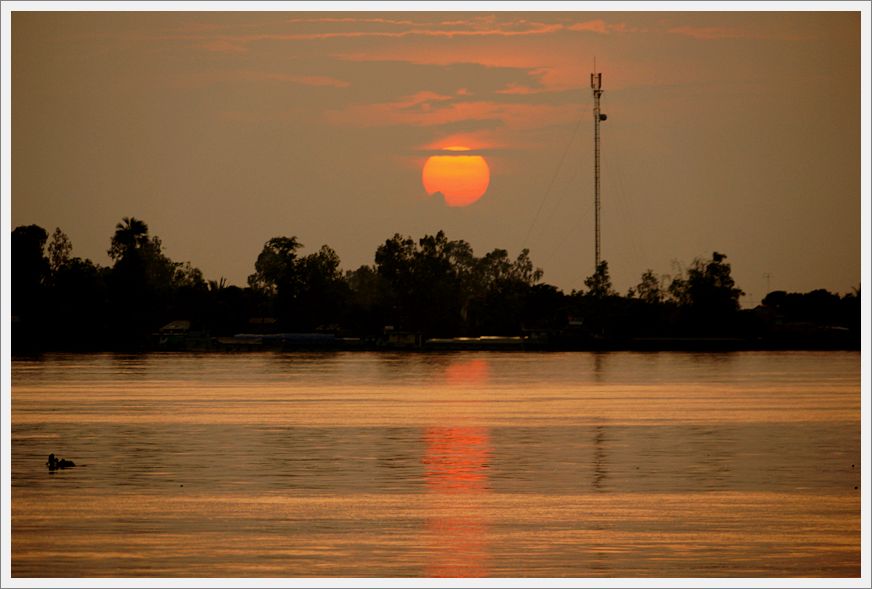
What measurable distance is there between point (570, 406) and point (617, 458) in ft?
96.0

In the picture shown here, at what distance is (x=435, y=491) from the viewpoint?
117 feet

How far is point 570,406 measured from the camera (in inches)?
2889

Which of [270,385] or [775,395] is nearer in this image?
[775,395]

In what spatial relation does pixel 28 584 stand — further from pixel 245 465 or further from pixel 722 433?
pixel 722 433

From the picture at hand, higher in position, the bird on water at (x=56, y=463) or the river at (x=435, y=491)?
the bird on water at (x=56, y=463)

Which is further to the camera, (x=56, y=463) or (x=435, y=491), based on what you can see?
(x=56, y=463)

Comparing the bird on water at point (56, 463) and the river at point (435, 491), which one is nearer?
the river at point (435, 491)

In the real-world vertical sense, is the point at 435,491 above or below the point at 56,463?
below

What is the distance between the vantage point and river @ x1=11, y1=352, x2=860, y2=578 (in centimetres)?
2689

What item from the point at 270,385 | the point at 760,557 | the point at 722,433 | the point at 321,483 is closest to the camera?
the point at 760,557

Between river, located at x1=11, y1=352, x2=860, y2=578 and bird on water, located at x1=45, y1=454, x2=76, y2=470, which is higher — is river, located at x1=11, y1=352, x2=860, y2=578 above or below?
below

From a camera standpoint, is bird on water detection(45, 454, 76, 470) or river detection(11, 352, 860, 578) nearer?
river detection(11, 352, 860, 578)

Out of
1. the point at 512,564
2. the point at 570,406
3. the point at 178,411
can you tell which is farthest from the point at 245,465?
the point at 570,406

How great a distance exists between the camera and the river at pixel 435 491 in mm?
26891
